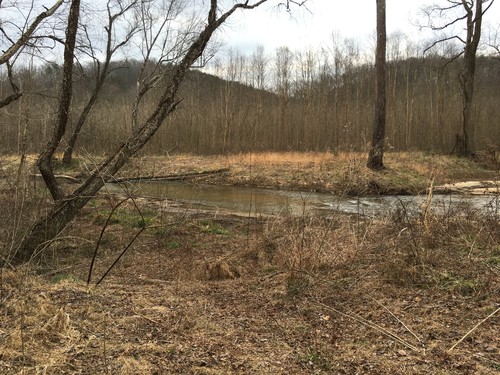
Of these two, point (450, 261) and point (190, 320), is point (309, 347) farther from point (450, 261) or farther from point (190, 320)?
point (450, 261)

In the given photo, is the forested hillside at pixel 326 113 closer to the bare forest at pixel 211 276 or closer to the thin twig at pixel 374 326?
the bare forest at pixel 211 276

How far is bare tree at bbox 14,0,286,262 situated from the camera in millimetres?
6555

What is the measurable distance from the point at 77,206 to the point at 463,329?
607cm

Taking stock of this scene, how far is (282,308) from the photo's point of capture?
15.3ft

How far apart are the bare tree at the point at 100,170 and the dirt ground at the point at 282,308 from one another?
1.26 ft

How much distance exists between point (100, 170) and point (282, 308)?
13.9 ft

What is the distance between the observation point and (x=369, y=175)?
17.8 m

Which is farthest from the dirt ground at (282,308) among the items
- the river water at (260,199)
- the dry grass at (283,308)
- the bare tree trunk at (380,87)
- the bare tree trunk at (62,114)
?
the bare tree trunk at (380,87)

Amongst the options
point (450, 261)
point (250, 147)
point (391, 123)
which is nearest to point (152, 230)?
point (450, 261)

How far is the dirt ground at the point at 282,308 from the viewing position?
3.36 metres

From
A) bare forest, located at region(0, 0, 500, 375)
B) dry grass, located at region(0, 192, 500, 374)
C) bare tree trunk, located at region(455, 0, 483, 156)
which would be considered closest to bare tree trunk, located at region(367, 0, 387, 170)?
bare forest, located at region(0, 0, 500, 375)

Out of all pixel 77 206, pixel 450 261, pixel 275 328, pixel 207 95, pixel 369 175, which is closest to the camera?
pixel 275 328

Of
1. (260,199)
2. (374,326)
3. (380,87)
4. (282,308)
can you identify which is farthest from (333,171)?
(374,326)

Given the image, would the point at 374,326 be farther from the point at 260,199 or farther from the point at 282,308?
the point at 260,199
